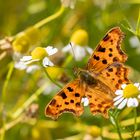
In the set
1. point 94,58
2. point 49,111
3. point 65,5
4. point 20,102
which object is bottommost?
point 49,111

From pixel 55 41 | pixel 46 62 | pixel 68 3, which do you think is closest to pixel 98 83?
pixel 46 62

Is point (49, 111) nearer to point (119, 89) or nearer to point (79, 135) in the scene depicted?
point (119, 89)

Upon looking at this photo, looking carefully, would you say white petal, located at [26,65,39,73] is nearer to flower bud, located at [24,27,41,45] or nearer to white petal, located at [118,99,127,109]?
flower bud, located at [24,27,41,45]

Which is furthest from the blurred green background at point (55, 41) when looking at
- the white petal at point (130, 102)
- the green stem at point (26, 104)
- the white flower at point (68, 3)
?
the white petal at point (130, 102)

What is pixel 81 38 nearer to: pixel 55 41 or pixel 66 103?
pixel 55 41

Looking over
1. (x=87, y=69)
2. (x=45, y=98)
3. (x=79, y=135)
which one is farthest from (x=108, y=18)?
(x=87, y=69)

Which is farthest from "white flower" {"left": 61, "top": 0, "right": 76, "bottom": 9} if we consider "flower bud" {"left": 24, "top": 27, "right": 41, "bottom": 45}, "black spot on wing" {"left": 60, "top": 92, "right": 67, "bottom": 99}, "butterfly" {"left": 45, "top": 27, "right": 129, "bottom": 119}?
"black spot on wing" {"left": 60, "top": 92, "right": 67, "bottom": 99}
